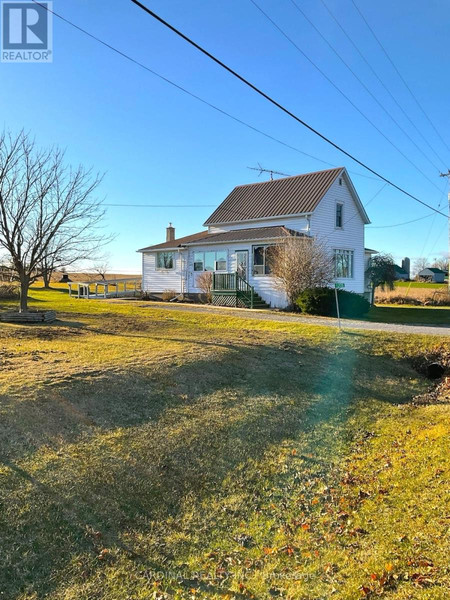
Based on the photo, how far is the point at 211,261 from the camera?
2683cm

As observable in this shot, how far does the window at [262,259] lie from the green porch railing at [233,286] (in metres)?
1.10

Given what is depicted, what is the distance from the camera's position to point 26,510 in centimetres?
432

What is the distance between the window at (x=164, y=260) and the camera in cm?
2941

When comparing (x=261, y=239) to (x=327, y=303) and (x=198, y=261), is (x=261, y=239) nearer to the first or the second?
(x=198, y=261)

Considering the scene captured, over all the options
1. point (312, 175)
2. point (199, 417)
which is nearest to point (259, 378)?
point (199, 417)

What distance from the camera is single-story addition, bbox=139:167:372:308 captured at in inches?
948

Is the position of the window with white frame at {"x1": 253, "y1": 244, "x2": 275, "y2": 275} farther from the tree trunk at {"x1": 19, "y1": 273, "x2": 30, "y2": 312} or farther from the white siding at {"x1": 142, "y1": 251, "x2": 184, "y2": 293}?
the tree trunk at {"x1": 19, "y1": 273, "x2": 30, "y2": 312}

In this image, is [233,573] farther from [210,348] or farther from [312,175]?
[312,175]

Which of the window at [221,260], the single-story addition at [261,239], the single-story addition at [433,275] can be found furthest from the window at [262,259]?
the single-story addition at [433,275]

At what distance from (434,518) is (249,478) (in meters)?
2.24

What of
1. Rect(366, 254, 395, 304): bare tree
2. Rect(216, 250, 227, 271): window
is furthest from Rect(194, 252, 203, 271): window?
Rect(366, 254, 395, 304): bare tree

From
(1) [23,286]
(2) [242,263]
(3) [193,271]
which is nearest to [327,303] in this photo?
(2) [242,263]

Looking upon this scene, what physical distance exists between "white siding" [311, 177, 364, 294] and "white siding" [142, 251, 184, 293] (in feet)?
30.5

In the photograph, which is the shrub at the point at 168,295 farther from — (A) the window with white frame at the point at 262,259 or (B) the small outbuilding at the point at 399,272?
(B) the small outbuilding at the point at 399,272
